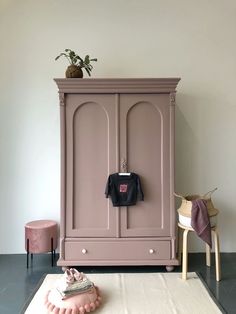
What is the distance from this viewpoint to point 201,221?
2508 mm

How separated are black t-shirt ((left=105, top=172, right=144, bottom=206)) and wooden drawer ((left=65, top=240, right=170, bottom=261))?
1.24ft

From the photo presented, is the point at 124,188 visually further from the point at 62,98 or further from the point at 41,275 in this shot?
the point at 41,275

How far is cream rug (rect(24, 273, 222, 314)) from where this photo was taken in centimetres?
211

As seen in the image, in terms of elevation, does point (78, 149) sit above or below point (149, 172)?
above

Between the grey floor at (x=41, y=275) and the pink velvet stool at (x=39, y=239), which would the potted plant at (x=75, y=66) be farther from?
the grey floor at (x=41, y=275)

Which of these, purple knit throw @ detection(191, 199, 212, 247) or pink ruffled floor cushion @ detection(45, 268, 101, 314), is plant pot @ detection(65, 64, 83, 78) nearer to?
purple knit throw @ detection(191, 199, 212, 247)

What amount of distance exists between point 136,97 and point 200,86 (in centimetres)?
92

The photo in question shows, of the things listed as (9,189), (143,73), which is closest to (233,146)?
(143,73)

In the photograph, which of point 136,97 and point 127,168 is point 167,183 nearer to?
point 127,168

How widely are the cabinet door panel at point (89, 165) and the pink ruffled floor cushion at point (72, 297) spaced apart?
24.9 inches

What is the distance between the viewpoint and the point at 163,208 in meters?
2.73

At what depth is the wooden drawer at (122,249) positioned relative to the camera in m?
2.73

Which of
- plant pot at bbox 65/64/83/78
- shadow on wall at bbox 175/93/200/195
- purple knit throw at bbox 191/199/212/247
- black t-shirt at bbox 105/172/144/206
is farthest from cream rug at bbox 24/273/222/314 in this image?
plant pot at bbox 65/64/83/78

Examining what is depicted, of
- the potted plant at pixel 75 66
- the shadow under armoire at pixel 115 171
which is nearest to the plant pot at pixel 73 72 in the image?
the potted plant at pixel 75 66
